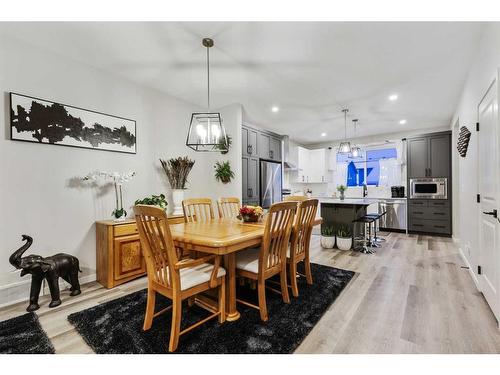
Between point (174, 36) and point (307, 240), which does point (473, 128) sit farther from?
point (174, 36)

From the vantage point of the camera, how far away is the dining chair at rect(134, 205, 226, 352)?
1605 millimetres

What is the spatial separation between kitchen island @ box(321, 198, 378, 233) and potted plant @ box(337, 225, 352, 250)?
0.09 metres

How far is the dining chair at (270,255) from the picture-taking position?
199 cm

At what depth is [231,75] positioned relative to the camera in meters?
3.23

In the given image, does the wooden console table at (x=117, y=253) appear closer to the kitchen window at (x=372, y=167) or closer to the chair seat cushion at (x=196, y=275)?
the chair seat cushion at (x=196, y=275)

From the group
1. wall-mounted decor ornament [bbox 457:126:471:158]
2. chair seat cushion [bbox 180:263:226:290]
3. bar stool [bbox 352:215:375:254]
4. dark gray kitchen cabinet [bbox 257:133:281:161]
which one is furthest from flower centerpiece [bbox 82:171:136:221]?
wall-mounted decor ornament [bbox 457:126:471:158]

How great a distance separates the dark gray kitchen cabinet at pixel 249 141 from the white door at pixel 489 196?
10.8ft

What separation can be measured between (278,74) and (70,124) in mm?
2583

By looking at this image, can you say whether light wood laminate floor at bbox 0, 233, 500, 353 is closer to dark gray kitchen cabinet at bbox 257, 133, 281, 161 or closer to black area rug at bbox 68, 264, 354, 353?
black area rug at bbox 68, 264, 354, 353

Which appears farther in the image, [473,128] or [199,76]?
[199,76]

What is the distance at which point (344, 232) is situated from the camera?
14.3ft

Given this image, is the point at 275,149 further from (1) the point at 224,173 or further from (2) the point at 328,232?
(2) the point at 328,232
